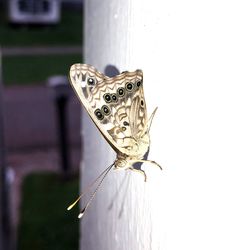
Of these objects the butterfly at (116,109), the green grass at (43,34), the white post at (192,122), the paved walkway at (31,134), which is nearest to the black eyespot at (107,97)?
the butterfly at (116,109)

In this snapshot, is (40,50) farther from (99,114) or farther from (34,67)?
(99,114)

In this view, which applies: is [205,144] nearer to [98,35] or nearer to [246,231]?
[246,231]

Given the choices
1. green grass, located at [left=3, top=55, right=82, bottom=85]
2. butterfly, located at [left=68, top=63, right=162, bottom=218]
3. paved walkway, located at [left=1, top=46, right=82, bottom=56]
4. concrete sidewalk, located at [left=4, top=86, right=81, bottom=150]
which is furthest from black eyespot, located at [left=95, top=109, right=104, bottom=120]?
paved walkway, located at [left=1, top=46, right=82, bottom=56]

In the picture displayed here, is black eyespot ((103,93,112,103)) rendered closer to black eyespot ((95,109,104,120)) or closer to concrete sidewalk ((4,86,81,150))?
black eyespot ((95,109,104,120))

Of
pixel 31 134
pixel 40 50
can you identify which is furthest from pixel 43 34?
pixel 31 134

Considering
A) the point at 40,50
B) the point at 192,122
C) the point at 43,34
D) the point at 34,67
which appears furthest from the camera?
the point at 43,34

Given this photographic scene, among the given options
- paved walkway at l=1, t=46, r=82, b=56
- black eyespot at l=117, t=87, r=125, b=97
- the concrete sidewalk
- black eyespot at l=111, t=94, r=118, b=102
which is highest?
black eyespot at l=117, t=87, r=125, b=97

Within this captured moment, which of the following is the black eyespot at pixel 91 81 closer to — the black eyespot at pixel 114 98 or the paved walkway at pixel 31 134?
the black eyespot at pixel 114 98
